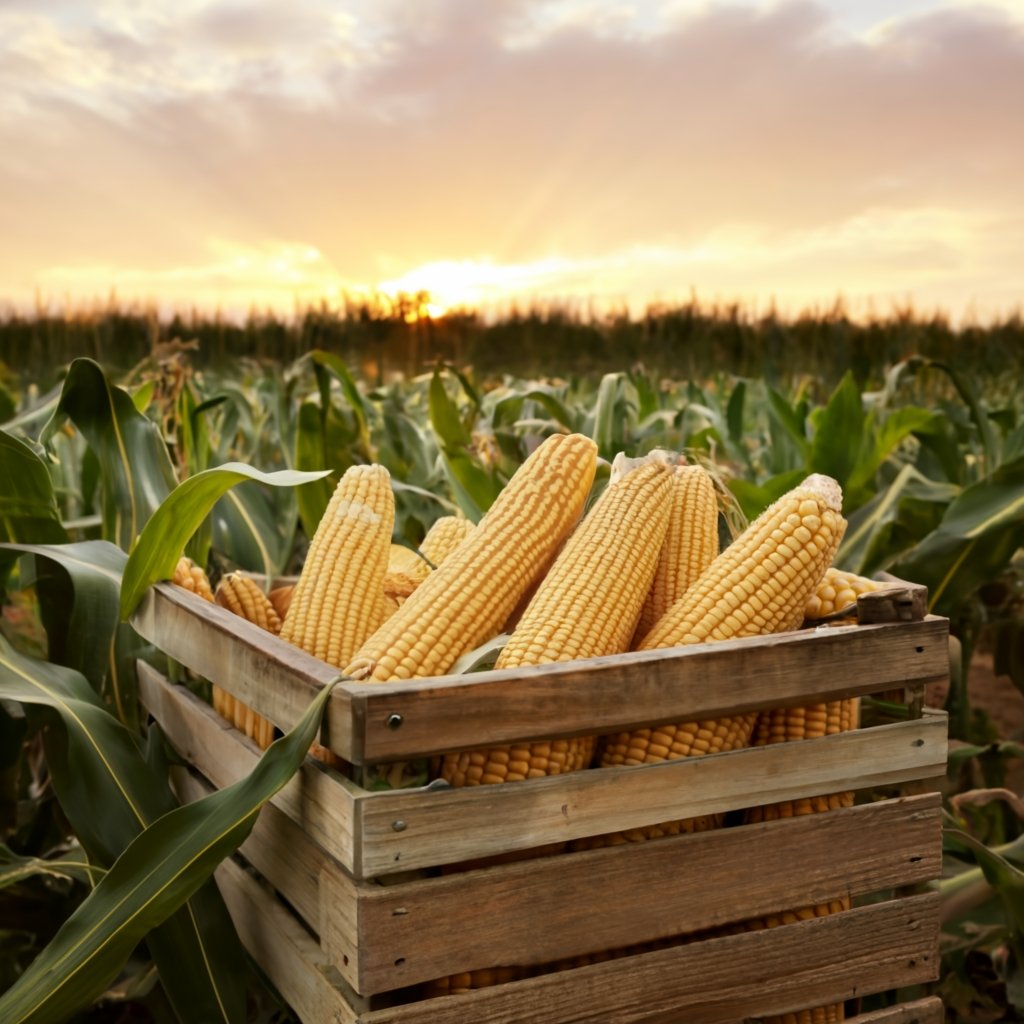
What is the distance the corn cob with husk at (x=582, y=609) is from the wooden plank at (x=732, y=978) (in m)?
0.04

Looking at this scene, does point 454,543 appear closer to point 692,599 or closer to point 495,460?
point 692,599

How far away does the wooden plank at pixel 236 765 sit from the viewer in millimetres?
1056

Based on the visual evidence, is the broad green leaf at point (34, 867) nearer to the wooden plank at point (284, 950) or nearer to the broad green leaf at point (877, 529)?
the wooden plank at point (284, 950)

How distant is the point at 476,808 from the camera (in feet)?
3.49

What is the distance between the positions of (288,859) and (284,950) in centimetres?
12

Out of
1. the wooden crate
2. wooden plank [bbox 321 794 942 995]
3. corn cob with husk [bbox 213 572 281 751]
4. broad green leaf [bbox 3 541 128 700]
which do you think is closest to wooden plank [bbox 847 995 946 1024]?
the wooden crate

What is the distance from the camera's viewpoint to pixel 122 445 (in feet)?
6.15

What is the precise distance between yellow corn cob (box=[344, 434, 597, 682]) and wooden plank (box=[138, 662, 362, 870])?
0.39ft

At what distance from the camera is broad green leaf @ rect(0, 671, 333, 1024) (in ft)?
3.63

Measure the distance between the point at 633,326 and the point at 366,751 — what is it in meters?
12.8

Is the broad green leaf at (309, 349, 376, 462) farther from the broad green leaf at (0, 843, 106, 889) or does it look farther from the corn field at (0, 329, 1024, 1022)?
the broad green leaf at (0, 843, 106, 889)

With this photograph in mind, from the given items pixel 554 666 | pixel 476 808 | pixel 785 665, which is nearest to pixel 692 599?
pixel 785 665

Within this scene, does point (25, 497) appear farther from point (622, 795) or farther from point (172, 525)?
point (622, 795)

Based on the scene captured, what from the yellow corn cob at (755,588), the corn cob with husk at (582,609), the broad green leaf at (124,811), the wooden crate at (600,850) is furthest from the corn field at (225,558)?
the yellow corn cob at (755,588)
